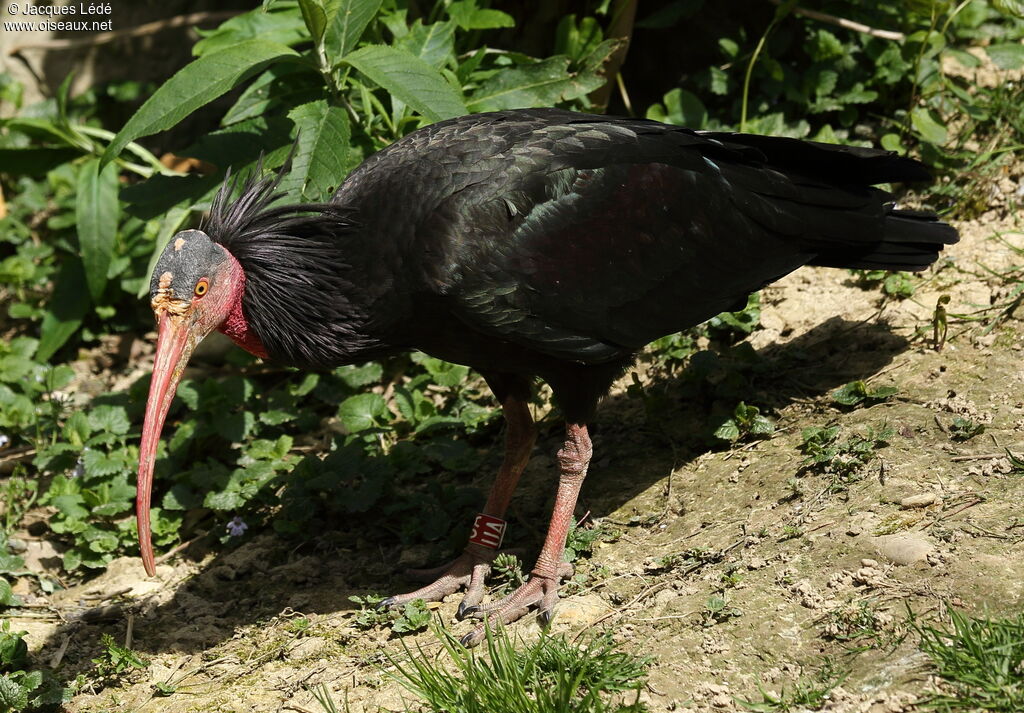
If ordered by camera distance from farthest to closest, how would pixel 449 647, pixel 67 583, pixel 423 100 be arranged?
pixel 67 583
pixel 423 100
pixel 449 647

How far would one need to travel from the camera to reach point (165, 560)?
524 cm

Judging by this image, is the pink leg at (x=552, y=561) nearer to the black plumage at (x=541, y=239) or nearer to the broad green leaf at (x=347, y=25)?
the black plumage at (x=541, y=239)

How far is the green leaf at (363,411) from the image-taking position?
552 cm

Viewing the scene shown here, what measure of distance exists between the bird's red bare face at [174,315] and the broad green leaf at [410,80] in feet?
3.71

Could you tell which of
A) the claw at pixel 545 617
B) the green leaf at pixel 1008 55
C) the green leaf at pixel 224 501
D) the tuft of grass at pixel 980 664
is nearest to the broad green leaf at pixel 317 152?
the green leaf at pixel 224 501

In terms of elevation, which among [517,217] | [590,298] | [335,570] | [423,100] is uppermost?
[423,100]

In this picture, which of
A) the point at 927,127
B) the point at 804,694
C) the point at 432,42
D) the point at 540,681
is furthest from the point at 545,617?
the point at 927,127

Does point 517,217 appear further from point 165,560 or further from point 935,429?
point 165,560

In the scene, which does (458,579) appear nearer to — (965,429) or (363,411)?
(363,411)

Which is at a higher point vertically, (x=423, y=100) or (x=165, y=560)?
(x=423, y=100)

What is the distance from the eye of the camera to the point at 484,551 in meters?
4.70

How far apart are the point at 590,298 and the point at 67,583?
3047 millimetres

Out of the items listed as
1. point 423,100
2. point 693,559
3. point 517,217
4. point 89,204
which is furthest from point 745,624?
point 89,204

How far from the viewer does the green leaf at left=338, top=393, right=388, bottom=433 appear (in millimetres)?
5516
